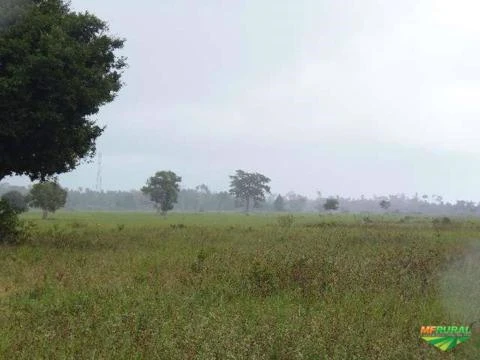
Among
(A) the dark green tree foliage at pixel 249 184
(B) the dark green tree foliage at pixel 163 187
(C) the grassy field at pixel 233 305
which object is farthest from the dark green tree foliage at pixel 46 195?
(A) the dark green tree foliage at pixel 249 184

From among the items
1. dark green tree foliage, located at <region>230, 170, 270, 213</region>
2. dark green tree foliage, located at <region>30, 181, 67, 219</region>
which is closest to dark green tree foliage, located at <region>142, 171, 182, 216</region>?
dark green tree foliage, located at <region>30, 181, 67, 219</region>

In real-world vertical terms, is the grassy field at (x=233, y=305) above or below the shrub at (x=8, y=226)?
below

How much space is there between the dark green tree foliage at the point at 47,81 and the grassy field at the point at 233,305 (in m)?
4.54

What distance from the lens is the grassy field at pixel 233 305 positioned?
5.23 m

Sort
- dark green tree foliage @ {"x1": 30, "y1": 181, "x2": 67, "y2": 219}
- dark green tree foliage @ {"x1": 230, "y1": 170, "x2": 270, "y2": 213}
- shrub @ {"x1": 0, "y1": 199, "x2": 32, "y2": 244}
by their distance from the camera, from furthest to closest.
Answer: dark green tree foliage @ {"x1": 230, "y1": 170, "x2": 270, "y2": 213} < dark green tree foliage @ {"x1": 30, "y1": 181, "x2": 67, "y2": 219} < shrub @ {"x1": 0, "y1": 199, "x2": 32, "y2": 244}

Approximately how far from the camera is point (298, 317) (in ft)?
20.7

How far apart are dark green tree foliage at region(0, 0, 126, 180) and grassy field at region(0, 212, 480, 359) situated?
14.9ft

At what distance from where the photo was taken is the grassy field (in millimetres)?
5234

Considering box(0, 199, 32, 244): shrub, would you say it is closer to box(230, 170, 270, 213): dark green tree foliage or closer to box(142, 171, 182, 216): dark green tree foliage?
box(142, 171, 182, 216): dark green tree foliage

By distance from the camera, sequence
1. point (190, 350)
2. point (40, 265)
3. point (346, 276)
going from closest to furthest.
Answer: point (190, 350)
point (346, 276)
point (40, 265)

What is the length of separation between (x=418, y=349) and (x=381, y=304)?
6.83 feet

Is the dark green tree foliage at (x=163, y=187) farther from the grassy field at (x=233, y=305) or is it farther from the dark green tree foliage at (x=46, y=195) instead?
the grassy field at (x=233, y=305)

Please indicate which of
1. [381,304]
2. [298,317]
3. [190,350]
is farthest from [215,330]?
[381,304]

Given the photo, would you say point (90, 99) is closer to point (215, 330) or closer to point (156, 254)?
point (156, 254)
